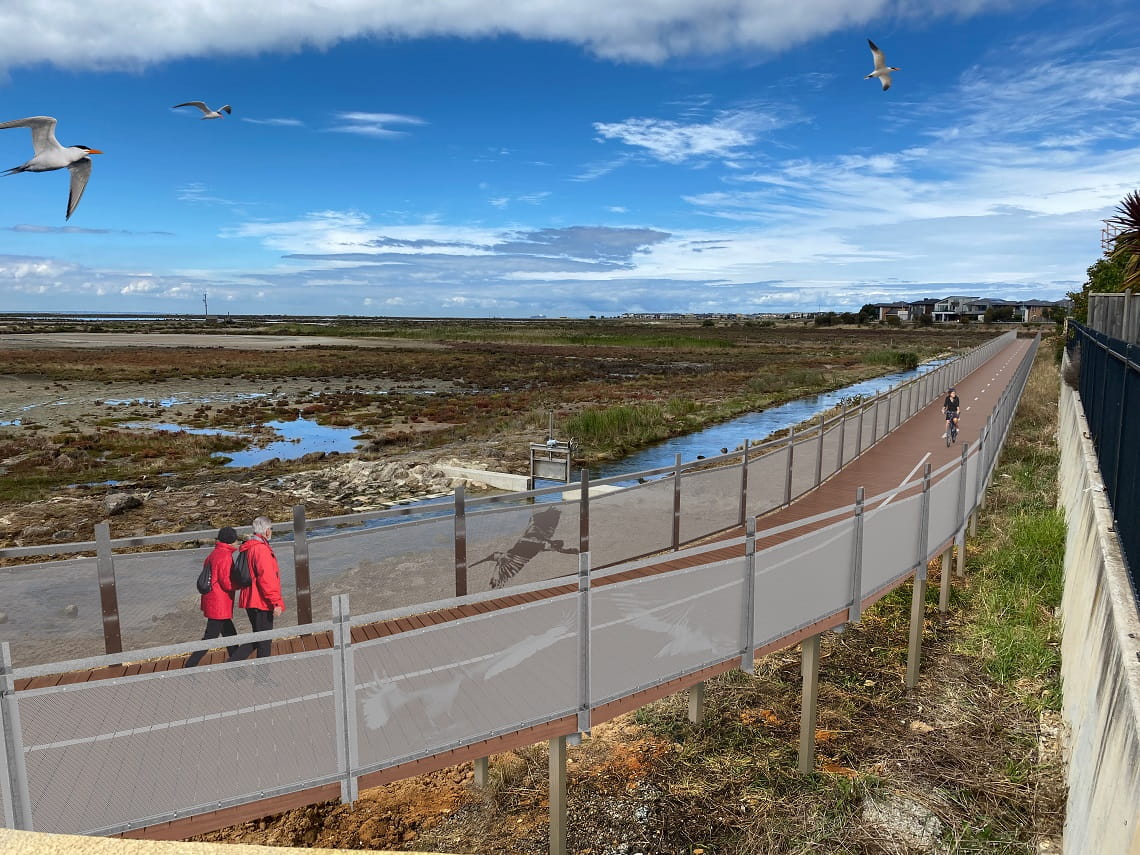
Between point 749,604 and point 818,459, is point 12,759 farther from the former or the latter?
point 818,459

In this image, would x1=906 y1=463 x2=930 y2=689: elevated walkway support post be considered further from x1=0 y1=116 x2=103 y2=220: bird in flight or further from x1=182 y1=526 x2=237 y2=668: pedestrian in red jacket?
x1=0 y1=116 x2=103 y2=220: bird in flight

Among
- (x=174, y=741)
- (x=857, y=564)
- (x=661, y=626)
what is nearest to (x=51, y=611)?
(x=174, y=741)

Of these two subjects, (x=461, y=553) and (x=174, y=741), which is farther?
(x=461, y=553)

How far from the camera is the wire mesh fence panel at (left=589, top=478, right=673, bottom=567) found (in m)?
10.6

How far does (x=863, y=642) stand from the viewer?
36.9 ft

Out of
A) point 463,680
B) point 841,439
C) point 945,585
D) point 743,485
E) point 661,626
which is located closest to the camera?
point 463,680

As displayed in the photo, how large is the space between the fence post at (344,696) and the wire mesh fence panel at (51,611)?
3.04 m

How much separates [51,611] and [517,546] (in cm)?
460

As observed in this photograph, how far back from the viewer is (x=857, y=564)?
8320 mm

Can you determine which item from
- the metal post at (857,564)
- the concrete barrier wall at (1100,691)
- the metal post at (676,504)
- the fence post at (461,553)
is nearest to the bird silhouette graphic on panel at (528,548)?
the fence post at (461,553)

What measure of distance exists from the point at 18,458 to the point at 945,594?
2869 cm

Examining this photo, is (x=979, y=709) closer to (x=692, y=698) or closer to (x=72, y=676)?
(x=692, y=698)

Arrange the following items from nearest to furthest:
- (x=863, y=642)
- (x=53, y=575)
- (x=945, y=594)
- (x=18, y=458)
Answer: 1. (x=53, y=575)
2. (x=863, y=642)
3. (x=945, y=594)
4. (x=18, y=458)

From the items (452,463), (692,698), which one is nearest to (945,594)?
(692,698)
